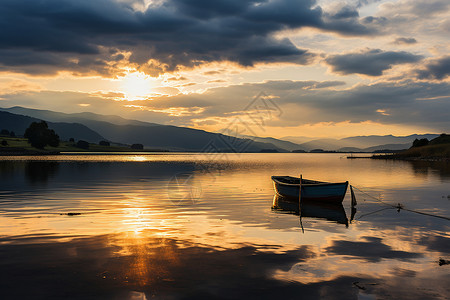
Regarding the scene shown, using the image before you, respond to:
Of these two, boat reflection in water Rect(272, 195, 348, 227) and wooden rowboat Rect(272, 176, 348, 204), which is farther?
wooden rowboat Rect(272, 176, 348, 204)

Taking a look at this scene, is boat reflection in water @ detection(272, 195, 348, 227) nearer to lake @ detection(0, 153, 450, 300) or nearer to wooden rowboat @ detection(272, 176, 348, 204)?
lake @ detection(0, 153, 450, 300)

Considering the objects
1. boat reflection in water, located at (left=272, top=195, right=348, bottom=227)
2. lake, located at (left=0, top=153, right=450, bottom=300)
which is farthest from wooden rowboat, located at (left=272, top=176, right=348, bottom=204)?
lake, located at (left=0, top=153, right=450, bottom=300)

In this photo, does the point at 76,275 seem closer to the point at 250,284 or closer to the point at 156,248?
the point at 156,248

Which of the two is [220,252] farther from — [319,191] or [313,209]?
[319,191]

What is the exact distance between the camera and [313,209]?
36344 millimetres

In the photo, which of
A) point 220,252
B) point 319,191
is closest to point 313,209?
point 319,191

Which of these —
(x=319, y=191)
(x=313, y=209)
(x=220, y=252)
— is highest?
(x=319, y=191)

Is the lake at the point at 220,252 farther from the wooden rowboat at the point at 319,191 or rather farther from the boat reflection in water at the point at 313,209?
the wooden rowboat at the point at 319,191

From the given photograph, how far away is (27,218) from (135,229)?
9737mm

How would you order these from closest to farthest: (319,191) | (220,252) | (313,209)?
(220,252)
(313,209)
(319,191)

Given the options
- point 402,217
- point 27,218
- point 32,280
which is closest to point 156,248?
point 32,280

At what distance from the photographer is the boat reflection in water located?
31328 mm

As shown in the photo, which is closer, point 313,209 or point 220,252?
point 220,252

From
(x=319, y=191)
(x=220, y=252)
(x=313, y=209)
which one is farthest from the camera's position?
(x=319, y=191)
